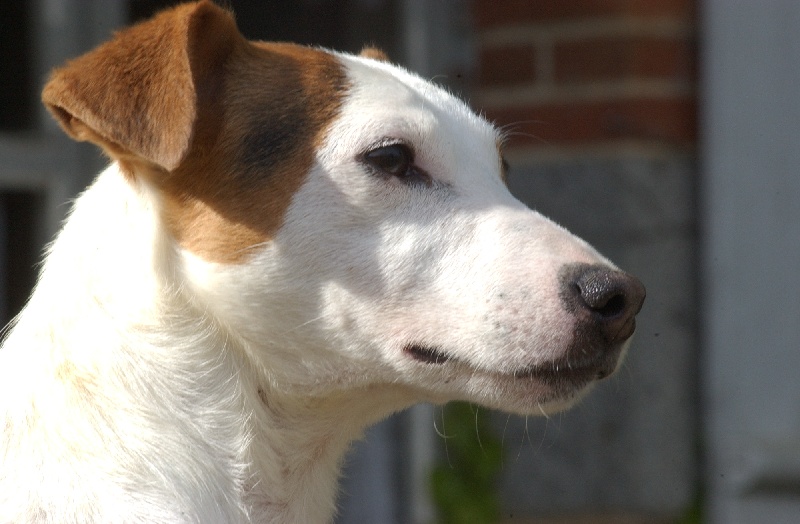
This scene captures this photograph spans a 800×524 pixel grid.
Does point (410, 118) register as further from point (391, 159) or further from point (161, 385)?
point (161, 385)

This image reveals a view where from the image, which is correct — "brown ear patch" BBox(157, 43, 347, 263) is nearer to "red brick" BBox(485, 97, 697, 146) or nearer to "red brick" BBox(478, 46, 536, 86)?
"red brick" BBox(485, 97, 697, 146)

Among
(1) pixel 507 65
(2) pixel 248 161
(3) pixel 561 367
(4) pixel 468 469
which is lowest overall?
(4) pixel 468 469

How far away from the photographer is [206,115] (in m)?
2.62

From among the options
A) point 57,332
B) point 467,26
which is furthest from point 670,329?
point 57,332

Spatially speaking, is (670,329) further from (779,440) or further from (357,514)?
(357,514)

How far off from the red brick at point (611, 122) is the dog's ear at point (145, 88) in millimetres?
1855

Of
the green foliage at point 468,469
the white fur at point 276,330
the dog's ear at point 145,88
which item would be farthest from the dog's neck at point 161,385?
the green foliage at point 468,469

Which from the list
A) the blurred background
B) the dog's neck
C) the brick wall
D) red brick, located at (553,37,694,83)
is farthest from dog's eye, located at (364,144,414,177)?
red brick, located at (553,37,694,83)

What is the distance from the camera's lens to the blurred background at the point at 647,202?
13.8 ft

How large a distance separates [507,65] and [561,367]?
229 cm

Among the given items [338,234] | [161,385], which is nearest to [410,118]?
[338,234]

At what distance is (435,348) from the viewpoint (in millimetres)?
2498

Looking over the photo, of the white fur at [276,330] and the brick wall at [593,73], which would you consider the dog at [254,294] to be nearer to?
the white fur at [276,330]

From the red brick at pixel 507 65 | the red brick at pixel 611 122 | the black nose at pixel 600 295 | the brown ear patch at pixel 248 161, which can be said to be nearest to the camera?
the black nose at pixel 600 295
